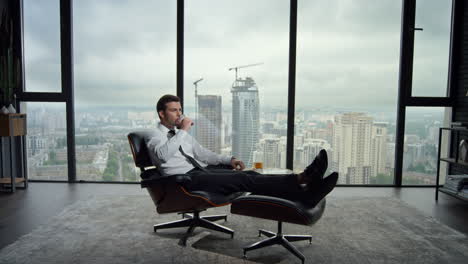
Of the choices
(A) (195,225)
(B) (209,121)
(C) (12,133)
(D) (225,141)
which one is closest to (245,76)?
(B) (209,121)

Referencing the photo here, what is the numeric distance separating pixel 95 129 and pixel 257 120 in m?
2.16

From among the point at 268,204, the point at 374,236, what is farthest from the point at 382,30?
the point at 268,204

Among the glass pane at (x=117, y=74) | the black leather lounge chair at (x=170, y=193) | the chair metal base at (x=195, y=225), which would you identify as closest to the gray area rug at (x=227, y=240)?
the chair metal base at (x=195, y=225)

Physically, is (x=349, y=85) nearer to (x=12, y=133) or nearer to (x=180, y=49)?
(x=180, y=49)

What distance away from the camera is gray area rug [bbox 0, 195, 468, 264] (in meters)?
2.44

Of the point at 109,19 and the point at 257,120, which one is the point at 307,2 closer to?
the point at 257,120

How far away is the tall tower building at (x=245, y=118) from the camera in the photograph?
4.73 metres

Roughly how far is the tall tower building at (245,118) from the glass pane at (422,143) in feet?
6.60

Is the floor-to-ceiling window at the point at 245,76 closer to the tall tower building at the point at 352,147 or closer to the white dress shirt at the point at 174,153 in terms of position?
the tall tower building at the point at 352,147

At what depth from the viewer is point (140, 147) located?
109 inches

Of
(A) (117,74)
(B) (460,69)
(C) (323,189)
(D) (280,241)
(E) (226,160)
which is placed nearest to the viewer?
(C) (323,189)

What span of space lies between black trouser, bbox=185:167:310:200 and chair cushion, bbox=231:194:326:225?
237 millimetres

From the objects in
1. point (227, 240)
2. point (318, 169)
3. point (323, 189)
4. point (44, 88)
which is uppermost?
point (44, 88)

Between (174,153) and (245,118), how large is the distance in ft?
6.90
